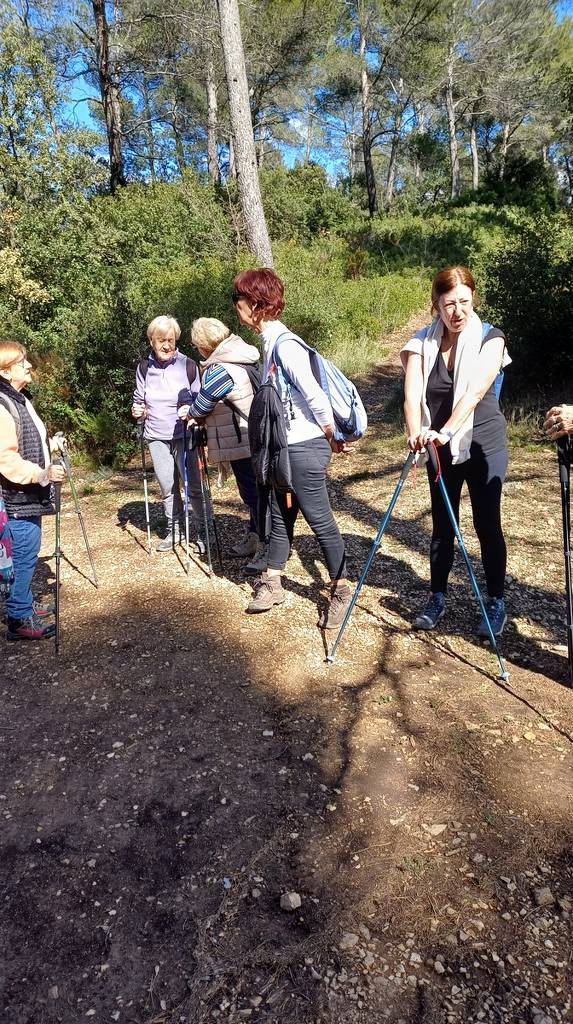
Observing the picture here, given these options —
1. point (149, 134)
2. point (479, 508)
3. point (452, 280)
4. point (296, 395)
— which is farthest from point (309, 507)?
point (149, 134)

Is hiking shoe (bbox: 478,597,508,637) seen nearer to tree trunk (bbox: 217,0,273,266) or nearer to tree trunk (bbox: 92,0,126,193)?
tree trunk (bbox: 217,0,273,266)

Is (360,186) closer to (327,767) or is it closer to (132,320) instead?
(132,320)

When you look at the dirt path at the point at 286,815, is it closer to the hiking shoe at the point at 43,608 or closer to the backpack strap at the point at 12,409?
the hiking shoe at the point at 43,608

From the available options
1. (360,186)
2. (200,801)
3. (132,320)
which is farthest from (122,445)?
(360,186)

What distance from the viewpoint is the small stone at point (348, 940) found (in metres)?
2.10

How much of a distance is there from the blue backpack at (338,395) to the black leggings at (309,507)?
151 millimetres

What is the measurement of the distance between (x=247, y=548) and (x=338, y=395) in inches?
79.9

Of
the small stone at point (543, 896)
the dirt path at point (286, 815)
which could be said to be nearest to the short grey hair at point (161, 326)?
the dirt path at point (286, 815)

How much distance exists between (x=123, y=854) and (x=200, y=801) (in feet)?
1.27

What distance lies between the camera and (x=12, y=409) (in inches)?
145

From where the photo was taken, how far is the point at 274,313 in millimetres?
3578

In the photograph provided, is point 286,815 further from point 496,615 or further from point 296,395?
point 296,395

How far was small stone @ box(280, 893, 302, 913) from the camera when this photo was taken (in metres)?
2.24

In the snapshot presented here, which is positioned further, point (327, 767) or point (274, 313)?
point (274, 313)
